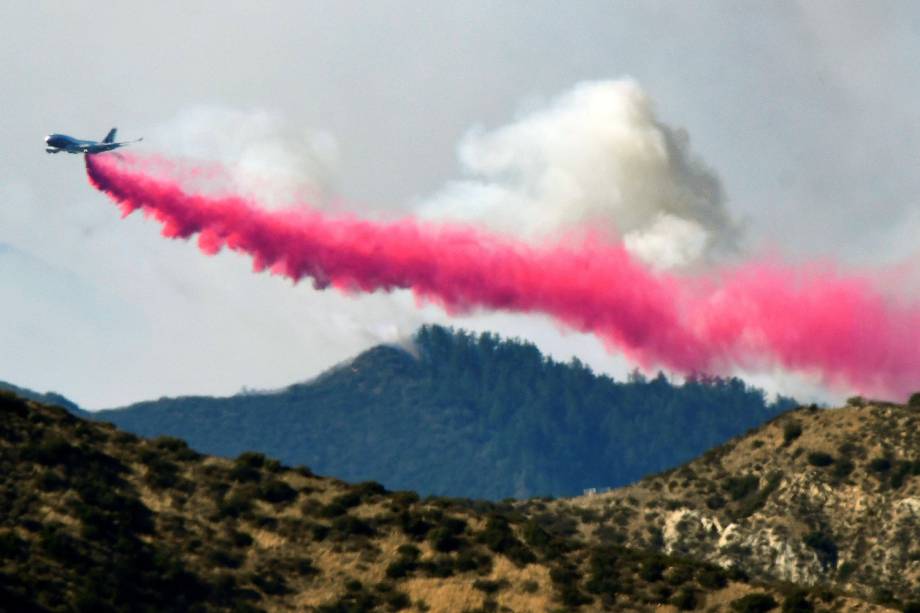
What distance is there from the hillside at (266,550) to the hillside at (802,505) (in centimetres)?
5295

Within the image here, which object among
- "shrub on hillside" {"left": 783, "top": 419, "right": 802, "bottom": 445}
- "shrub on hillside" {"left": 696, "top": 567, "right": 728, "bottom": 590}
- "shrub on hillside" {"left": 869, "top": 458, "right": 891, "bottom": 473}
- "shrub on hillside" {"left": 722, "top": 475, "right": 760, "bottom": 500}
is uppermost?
"shrub on hillside" {"left": 783, "top": 419, "right": 802, "bottom": 445}

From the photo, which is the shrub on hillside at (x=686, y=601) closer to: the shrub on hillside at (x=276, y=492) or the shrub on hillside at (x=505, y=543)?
the shrub on hillside at (x=505, y=543)

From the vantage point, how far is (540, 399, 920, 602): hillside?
17212cm

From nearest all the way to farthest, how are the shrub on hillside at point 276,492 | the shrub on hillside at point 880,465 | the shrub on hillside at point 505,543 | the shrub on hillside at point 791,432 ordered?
the shrub on hillside at point 505,543 → the shrub on hillside at point 276,492 → the shrub on hillside at point 880,465 → the shrub on hillside at point 791,432

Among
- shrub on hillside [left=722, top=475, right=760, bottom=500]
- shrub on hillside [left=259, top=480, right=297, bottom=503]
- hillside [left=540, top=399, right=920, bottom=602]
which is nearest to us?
shrub on hillside [left=259, top=480, right=297, bottom=503]

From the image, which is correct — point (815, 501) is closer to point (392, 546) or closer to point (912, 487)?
point (912, 487)

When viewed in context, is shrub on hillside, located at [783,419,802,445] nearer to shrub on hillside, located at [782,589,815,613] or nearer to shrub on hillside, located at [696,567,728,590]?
shrub on hillside, located at [696,567,728,590]

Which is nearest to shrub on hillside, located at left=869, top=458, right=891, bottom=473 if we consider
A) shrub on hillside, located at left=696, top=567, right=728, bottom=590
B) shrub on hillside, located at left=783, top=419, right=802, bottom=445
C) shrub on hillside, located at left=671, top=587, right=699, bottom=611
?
shrub on hillside, located at left=783, top=419, right=802, bottom=445

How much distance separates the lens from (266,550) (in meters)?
119

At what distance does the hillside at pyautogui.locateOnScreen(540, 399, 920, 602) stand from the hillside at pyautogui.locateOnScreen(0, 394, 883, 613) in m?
52.9

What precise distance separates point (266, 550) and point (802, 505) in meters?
76.1

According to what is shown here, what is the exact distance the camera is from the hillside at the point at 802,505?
172 meters

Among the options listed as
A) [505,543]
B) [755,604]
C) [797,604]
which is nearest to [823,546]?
[505,543]

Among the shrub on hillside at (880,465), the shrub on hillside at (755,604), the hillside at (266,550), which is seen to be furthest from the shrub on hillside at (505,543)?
the shrub on hillside at (880,465)
